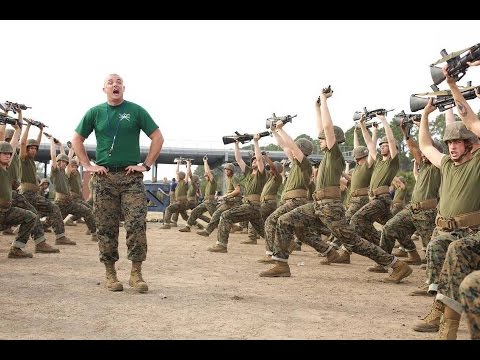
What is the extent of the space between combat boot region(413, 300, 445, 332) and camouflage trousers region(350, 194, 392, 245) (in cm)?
→ 521

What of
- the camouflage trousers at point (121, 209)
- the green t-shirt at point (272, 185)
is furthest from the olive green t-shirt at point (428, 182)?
the camouflage trousers at point (121, 209)

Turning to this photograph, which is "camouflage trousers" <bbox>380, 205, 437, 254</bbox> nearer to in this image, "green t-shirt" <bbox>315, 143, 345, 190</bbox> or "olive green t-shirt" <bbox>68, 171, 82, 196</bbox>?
"green t-shirt" <bbox>315, 143, 345, 190</bbox>

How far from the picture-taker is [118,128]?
7.62 metres

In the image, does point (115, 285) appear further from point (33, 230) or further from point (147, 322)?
point (33, 230)

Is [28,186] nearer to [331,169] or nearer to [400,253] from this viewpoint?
[331,169]

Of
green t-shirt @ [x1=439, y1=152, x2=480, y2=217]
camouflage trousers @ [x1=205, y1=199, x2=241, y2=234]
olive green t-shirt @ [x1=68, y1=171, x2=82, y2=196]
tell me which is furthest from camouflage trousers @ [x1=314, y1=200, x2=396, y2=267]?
olive green t-shirt @ [x1=68, y1=171, x2=82, y2=196]

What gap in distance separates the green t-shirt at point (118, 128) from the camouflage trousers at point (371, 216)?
4961mm

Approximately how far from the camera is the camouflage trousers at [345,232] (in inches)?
355

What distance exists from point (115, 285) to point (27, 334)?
2.35 metres

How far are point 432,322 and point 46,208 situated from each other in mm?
9341

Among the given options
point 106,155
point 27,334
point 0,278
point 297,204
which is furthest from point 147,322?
point 297,204

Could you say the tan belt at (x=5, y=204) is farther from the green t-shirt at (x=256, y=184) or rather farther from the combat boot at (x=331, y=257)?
the green t-shirt at (x=256, y=184)

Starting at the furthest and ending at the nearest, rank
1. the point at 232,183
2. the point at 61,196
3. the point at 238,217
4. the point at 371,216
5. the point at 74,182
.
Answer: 1. the point at 232,183
2. the point at 74,182
3. the point at 61,196
4. the point at 238,217
5. the point at 371,216

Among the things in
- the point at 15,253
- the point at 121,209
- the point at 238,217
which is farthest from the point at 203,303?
the point at 238,217
